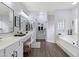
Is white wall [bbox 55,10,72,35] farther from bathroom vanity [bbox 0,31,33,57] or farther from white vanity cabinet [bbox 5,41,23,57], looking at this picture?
white vanity cabinet [bbox 5,41,23,57]

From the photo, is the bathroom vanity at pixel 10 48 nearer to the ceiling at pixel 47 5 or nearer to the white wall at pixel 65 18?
the ceiling at pixel 47 5

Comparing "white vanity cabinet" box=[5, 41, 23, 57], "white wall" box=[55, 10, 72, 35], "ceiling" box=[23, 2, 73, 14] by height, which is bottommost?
"white vanity cabinet" box=[5, 41, 23, 57]

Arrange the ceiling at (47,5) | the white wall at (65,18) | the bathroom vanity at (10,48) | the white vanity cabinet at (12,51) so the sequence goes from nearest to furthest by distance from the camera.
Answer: the bathroom vanity at (10,48), the white vanity cabinet at (12,51), the ceiling at (47,5), the white wall at (65,18)

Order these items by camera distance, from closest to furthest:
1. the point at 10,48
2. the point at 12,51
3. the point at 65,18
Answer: the point at 10,48 → the point at 12,51 → the point at 65,18

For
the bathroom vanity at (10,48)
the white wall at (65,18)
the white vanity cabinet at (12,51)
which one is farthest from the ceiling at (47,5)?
the white vanity cabinet at (12,51)

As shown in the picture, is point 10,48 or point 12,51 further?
point 12,51

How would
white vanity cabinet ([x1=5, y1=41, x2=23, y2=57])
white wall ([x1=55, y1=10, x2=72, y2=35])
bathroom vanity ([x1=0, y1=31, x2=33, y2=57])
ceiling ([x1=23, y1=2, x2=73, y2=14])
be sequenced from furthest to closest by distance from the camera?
white wall ([x1=55, y1=10, x2=72, y2=35]) → ceiling ([x1=23, y1=2, x2=73, y2=14]) → white vanity cabinet ([x1=5, y1=41, x2=23, y2=57]) → bathroom vanity ([x1=0, y1=31, x2=33, y2=57])

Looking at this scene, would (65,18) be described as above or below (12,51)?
above

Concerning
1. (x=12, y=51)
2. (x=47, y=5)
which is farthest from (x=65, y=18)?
(x=12, y=51)

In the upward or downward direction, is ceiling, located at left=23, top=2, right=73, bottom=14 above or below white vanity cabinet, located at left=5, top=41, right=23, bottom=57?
above

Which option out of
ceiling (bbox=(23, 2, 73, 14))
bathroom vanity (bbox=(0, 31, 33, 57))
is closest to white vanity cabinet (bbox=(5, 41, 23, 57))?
bathroom vanity (bbox=(0, 31, 33, 57))

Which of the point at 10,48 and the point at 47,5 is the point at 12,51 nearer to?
the point at 10,48

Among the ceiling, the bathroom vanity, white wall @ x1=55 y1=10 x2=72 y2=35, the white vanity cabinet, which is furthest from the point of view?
white wall @ x1=55 y1=10 x2=72 y2=35

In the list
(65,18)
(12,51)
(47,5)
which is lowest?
(12,51)
